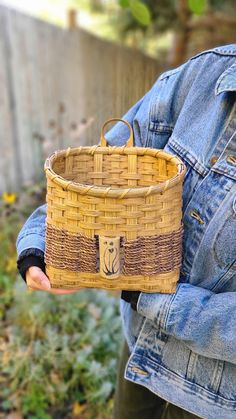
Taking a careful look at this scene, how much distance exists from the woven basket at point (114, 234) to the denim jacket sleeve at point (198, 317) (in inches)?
1.1

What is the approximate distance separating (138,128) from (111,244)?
0.36 m

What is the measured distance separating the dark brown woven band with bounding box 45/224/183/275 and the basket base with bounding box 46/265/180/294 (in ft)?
0.04

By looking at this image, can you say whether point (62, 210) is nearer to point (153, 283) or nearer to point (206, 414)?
point (153, 283)

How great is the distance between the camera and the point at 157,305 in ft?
3.14

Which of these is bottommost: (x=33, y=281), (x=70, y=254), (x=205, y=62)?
(x=33, y=281)

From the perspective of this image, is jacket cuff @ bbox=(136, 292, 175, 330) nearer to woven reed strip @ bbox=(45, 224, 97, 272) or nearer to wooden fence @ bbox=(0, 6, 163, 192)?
woven reed strip @ bbox=(45, 224, 97, 272)

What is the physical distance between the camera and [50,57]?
145 inches

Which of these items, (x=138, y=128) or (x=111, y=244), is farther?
(x=138, y=128)

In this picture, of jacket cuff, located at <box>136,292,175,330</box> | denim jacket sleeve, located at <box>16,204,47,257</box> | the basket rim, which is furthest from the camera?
denim jacket sleeve, located at <box>16,204,47,257</box>

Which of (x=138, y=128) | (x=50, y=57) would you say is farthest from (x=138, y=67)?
(x=138, y=128)

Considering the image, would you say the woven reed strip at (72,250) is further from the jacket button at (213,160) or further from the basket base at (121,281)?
the jacket button at (213,160)

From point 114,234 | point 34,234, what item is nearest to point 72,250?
point 114,234

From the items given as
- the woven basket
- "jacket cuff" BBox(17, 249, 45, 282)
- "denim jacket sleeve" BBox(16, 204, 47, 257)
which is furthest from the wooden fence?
the woven basket

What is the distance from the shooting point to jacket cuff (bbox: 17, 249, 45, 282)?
1.04 m
